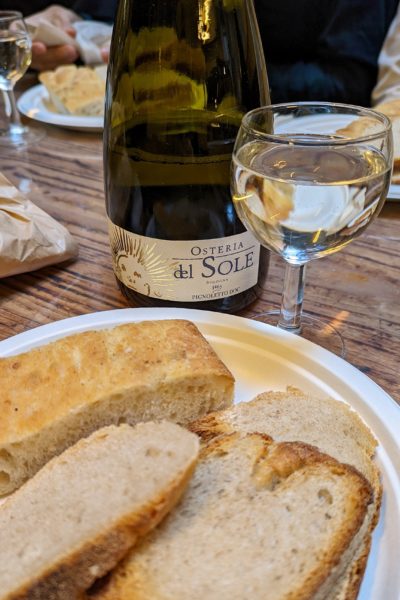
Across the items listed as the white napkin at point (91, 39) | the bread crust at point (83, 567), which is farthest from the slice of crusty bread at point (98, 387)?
the white napkin at point (91, 39)

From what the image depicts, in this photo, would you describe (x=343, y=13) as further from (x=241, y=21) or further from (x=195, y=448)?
(x=195, y=448)

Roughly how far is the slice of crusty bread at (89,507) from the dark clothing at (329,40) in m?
1.48

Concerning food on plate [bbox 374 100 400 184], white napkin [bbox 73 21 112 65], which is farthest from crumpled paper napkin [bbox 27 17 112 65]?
food on plate [bbox 374 100 400 184]

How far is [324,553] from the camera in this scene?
0.44 meters

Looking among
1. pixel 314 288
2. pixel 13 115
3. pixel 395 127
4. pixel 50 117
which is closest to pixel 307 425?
pixel 314 288

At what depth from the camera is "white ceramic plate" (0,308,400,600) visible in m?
0.55

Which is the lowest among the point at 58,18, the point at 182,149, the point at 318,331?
the point at 318,331

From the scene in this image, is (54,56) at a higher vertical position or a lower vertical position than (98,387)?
higher

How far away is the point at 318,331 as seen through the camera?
0.79m

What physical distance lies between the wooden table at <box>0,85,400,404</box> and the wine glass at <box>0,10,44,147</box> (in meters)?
0.34

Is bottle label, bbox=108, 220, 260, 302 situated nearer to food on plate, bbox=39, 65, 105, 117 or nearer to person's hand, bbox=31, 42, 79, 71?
food on plate, bbox=39, 65, 105, 117

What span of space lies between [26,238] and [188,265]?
0.31 m

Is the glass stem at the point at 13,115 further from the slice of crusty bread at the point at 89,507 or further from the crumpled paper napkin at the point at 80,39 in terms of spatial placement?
the slice of crusty bread at the point at 89,507

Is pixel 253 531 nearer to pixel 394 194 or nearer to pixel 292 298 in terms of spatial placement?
pixel 292 298
